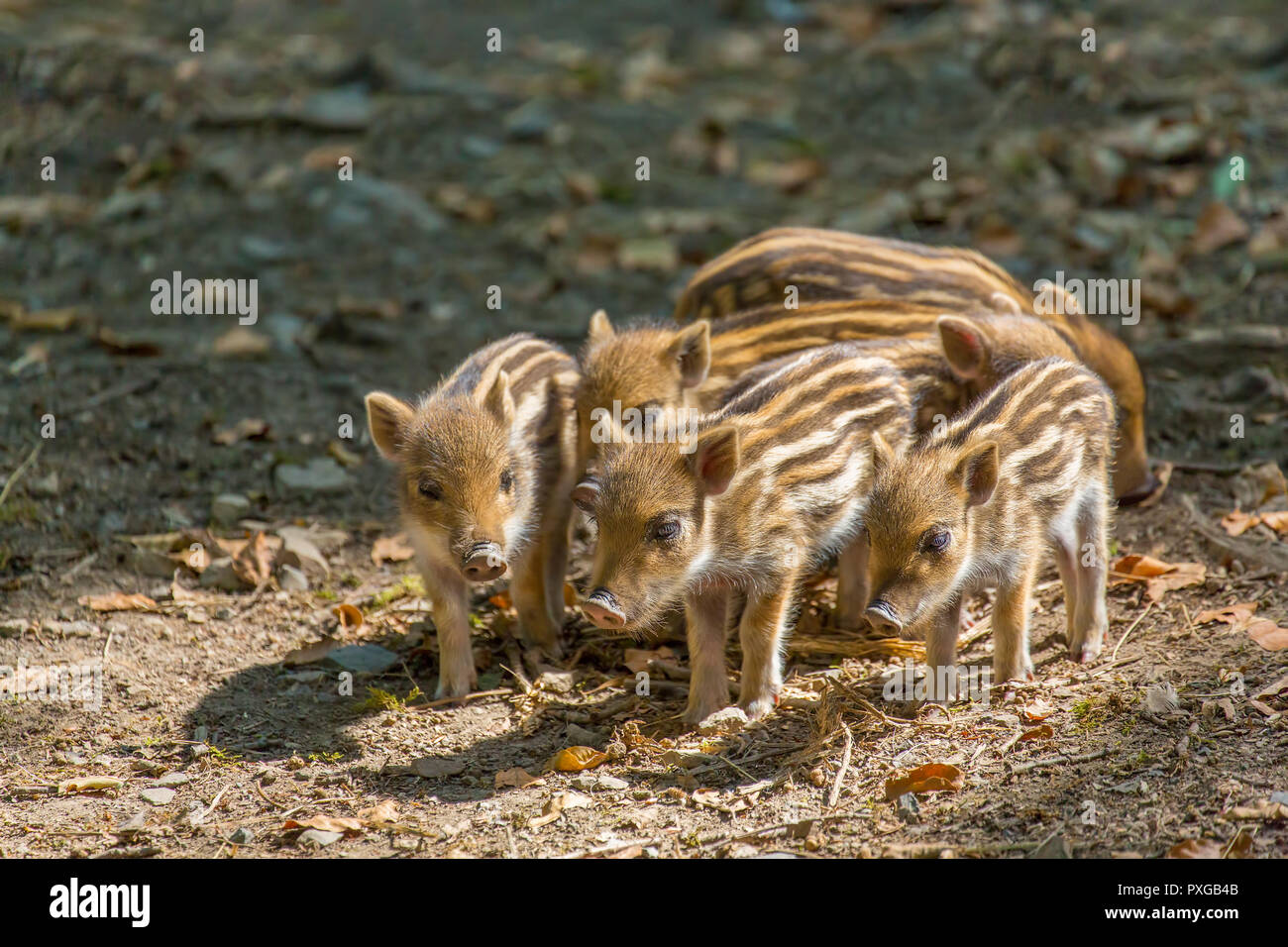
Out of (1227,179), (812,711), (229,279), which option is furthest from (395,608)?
(1227,179)

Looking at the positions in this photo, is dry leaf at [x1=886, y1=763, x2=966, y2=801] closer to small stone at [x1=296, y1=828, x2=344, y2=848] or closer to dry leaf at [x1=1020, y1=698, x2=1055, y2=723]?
dry leaf at [x1=1020, y1=698, x2=1055, y2=723]

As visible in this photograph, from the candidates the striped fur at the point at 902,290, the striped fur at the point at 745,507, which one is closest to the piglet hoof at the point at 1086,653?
the striped fur at the point at 745,507

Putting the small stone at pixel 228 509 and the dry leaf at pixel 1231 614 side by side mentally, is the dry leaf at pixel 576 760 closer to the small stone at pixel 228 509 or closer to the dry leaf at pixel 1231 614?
the dry leaf at pixel 1231 614

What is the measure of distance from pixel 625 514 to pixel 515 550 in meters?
0.63

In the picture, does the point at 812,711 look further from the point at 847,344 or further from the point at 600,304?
the point at 600,304

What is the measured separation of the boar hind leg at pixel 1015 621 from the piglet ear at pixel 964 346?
0.78 metres

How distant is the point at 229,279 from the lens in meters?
7.90

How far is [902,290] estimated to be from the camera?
5.66 meters

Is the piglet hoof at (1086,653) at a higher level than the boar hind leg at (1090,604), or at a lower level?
lower

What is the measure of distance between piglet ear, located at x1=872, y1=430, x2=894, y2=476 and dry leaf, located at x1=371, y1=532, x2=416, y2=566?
7.04 feet

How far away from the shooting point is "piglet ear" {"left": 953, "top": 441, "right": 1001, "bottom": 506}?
13.8 feet

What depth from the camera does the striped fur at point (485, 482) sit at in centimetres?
459

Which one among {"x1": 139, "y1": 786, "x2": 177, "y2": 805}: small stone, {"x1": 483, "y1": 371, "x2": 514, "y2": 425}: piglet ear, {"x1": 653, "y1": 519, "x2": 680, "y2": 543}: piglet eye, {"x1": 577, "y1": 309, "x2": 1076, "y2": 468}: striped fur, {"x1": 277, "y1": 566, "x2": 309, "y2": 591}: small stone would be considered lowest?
{"x1": 139, "y1": 786, "x2": 177, "y2": 805}: small stone

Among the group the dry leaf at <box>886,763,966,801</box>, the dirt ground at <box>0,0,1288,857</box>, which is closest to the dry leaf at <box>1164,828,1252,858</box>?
the dirt ground at <box>0,0,1288,857</box>
